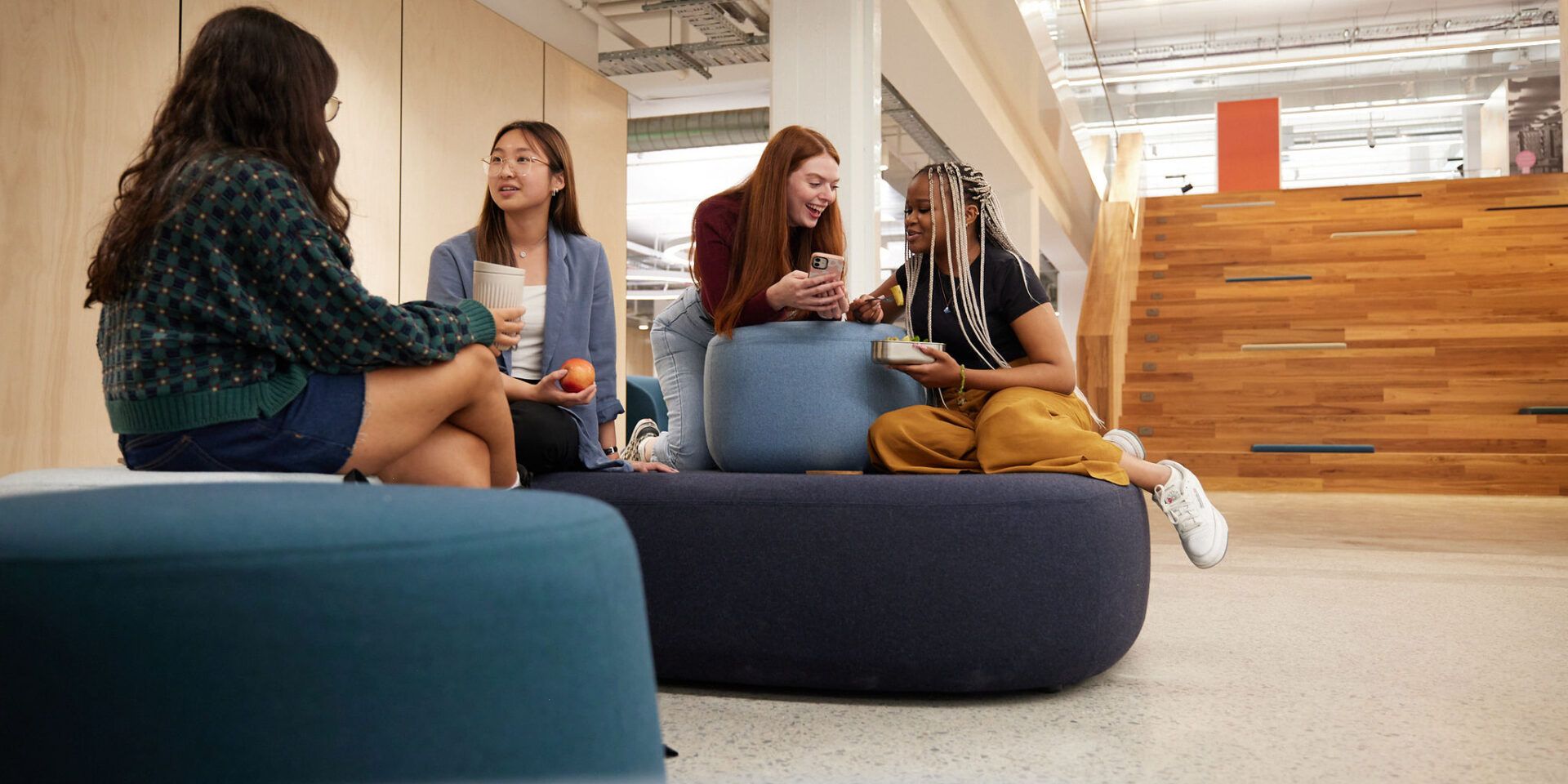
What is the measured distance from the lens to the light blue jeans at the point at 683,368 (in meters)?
2.54

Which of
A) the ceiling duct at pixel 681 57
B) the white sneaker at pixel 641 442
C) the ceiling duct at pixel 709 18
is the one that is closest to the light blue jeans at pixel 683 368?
the white sneaker at pixel 641 442

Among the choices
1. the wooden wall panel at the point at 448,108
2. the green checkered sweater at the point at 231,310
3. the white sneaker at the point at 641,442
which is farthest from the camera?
the wooden wall panel at the point at 448,108

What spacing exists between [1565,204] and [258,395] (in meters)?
9.82

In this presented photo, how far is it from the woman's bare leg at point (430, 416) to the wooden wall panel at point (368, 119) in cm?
297

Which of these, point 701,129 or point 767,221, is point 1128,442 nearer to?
point 767,221

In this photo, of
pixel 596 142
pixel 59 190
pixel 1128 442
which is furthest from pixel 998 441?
pixel 596 142

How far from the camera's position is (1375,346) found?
7.38 metres

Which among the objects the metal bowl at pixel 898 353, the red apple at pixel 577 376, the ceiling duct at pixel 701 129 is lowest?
the red apple at pixel 577 376

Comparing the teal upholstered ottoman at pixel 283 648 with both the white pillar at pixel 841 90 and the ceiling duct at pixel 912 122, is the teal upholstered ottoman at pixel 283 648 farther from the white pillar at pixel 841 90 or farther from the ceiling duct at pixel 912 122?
the ceiling duct at pixel 912 122

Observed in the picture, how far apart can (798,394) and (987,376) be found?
388 mm

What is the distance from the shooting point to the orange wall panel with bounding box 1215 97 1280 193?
627 inches

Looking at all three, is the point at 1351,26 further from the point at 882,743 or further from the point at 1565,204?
the point at 882,743

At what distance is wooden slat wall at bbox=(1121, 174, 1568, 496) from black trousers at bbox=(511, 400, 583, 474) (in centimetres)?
554

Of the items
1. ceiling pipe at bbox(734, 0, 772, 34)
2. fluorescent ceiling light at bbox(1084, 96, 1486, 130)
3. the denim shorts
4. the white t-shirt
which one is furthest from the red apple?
fluorescent ceiling light at bbox(1084, 96, 1486, 130)
